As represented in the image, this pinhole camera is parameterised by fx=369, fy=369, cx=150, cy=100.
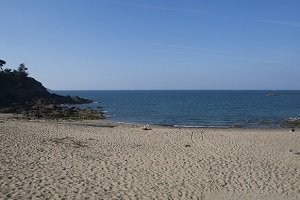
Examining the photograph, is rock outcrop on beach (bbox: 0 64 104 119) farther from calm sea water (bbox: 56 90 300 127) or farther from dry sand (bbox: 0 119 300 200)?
dry sand (bbox: 0 119 300 200)

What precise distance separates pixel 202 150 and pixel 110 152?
460 cm

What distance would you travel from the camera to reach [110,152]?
1675cm

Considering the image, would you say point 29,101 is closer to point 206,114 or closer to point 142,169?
point 206,114

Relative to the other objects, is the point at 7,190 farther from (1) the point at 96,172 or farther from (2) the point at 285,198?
(2) the point at 285,198

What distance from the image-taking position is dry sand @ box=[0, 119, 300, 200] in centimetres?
1054

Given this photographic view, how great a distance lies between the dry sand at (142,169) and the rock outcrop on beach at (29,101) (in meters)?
21.0

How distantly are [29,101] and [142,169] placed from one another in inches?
1793

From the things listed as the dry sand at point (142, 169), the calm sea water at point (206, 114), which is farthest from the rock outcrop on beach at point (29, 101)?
the dry sand at point (142, 169)


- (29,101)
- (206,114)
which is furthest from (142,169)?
(29,101)

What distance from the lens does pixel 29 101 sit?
2180 inches

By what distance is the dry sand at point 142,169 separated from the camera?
415 inches

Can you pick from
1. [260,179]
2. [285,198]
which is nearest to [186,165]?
[260,179]

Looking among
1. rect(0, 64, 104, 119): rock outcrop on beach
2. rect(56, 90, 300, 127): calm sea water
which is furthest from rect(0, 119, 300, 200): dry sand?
rect(0, 64, 104, 119): rock outcrop on beach

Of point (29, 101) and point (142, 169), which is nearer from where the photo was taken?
point (142, 169)
